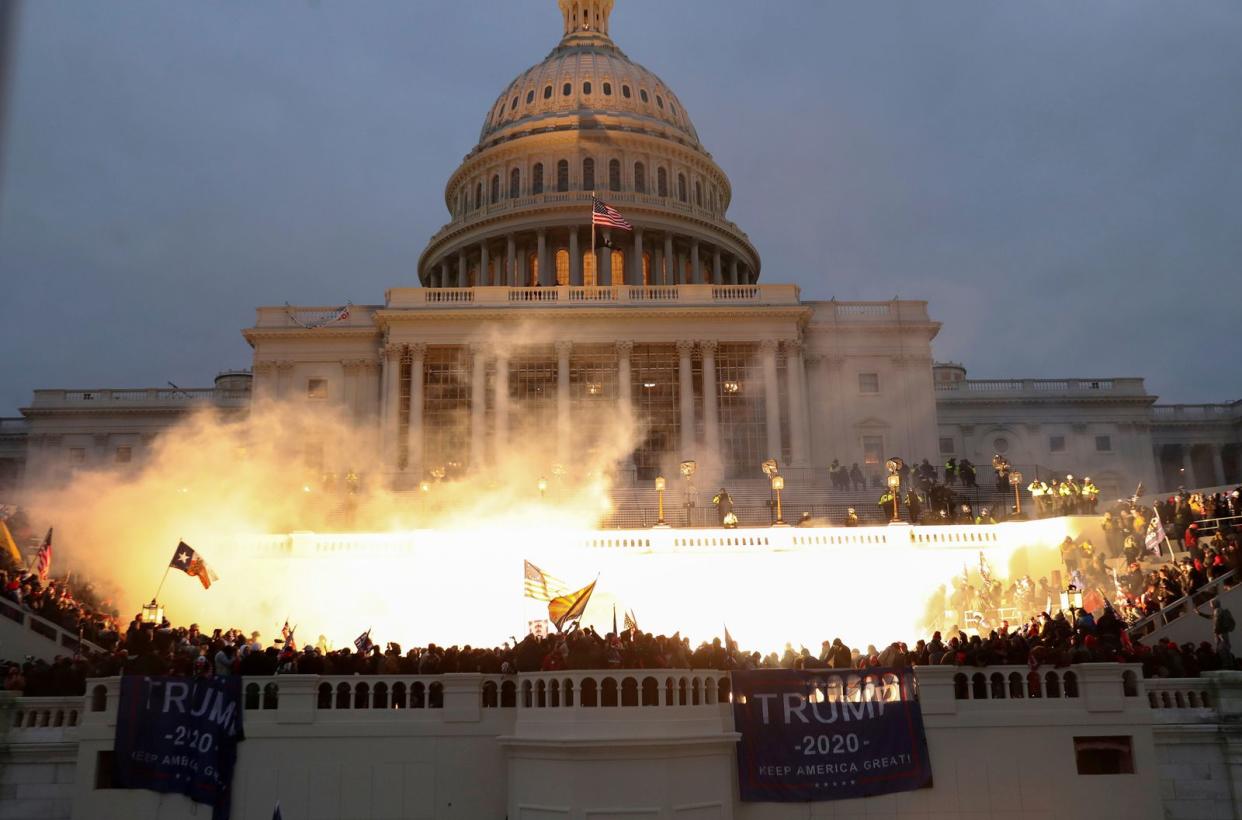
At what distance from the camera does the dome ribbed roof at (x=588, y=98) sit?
80750 millimetres

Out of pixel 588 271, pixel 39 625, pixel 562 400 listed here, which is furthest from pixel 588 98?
pixel 39 625

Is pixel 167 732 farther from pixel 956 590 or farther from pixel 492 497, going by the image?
pixel 492 497

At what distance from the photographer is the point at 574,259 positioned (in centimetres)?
7250

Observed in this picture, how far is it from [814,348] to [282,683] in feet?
136

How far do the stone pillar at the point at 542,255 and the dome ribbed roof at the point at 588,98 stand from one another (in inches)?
391

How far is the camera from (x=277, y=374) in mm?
56250

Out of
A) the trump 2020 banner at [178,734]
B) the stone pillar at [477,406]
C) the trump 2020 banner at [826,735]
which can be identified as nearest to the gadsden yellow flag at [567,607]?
the trump 2020 banner at [826,735]

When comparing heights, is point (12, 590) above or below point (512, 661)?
above

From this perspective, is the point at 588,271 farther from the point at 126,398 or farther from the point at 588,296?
the point at 126,398

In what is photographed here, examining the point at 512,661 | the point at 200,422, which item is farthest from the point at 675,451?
the point at 512,661

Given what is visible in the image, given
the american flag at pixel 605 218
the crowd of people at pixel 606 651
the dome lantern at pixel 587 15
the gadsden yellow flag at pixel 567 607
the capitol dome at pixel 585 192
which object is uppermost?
the dome lantern at pixel 587 15

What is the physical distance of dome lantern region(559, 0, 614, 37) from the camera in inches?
3713

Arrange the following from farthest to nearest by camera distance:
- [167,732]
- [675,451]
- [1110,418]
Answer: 1. [1110,418]
2. [675,451]
3. [167,732]

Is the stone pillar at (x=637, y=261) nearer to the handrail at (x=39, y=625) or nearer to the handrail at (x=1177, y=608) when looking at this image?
the handrail at (x=1177, y=608)
